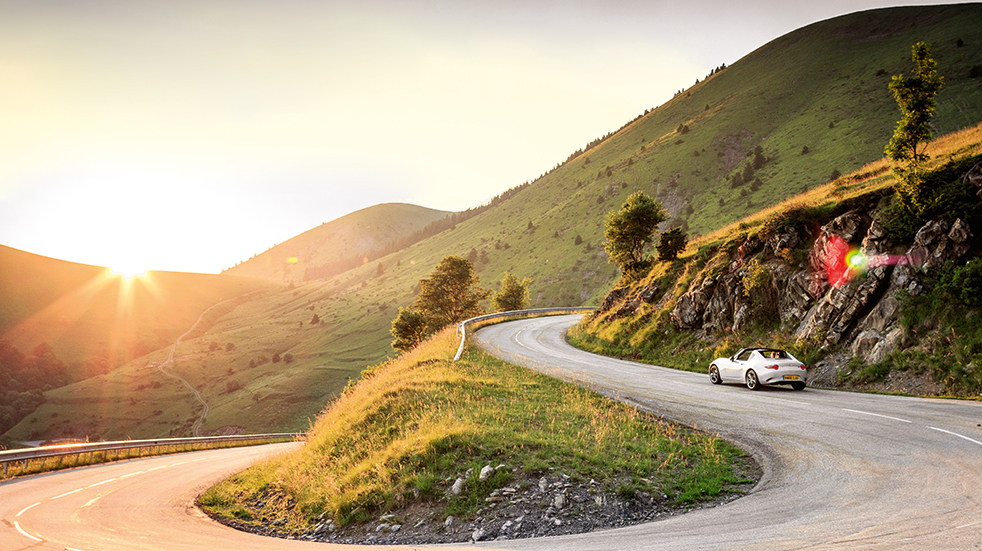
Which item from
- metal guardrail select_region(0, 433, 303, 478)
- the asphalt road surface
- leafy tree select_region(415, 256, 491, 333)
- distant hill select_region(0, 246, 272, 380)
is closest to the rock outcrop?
the asphalt road surface

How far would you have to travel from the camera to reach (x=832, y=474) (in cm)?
823

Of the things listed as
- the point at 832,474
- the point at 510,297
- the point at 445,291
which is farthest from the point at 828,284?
the point at 510,297

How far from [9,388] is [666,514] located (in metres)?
156

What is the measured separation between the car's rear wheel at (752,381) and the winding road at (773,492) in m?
0.30

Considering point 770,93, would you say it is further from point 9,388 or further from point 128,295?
point 128,295

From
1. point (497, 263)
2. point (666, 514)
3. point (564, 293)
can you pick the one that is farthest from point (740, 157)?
point (666, 514)

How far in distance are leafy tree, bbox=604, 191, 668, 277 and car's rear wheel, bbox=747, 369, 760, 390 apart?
69.3ft

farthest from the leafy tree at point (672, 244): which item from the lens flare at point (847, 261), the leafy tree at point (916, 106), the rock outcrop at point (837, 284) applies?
the leafy tree at point (916, 106)

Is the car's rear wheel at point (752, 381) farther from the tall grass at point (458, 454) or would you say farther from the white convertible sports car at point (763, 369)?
the tall grass at point (458, 454)

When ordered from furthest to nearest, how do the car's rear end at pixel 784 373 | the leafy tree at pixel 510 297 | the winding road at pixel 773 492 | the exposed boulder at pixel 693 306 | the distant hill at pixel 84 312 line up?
the distant hill at pixel 84 312 < the leafy tree at pixel 510 297 < the exposed boulder at pixel 693 306 < the car's rear end at pixel 784 373 < the winding road at pixel 773 492

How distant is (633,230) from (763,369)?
23.4 metres

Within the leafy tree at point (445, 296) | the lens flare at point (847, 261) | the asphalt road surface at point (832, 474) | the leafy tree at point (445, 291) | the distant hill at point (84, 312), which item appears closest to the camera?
the asphalt road surface at point (832, 474)

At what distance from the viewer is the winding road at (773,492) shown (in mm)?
6008

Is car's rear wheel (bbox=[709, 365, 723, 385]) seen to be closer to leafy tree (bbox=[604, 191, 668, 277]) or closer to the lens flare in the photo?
the lens flare
